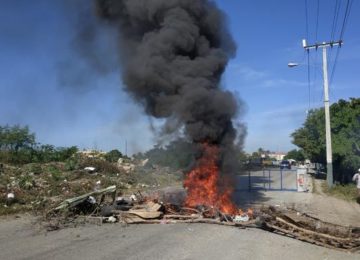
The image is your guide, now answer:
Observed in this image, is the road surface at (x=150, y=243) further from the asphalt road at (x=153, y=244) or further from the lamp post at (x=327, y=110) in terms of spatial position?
the lamp post at (x=327, y=110)

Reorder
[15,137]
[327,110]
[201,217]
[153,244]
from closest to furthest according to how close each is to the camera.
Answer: [153,244] < [201,217] < [327,110] < [15,137]

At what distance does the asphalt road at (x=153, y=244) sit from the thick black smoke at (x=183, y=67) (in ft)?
13.0

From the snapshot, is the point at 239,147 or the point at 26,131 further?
the point at 26,131

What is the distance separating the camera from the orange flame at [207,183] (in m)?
14.3

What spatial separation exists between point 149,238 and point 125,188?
1351cm

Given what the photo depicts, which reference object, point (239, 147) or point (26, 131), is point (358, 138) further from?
point (26, 131)

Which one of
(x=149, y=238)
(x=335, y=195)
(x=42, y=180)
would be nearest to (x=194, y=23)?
(x=149, y=238)

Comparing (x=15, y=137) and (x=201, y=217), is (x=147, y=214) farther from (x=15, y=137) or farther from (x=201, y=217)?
(x=15, y=137)

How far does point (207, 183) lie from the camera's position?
14477 mm

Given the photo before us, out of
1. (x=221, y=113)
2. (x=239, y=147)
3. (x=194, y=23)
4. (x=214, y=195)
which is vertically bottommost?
(x=214, y=195)

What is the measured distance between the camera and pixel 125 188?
2412 centimetres

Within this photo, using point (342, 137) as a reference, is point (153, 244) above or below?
below

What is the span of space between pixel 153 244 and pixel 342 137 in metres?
23.7

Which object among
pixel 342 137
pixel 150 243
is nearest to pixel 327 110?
pixel 342 137
